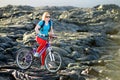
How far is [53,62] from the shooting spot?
80.9 ft

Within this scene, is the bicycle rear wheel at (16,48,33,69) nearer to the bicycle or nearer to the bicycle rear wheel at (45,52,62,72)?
the bicycle

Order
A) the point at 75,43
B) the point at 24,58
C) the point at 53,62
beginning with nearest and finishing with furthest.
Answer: the point at 53,62 → the point at 24,58 → the point at 75,43

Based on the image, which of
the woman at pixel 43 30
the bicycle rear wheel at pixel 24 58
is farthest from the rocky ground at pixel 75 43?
the woman at pixel 43 30

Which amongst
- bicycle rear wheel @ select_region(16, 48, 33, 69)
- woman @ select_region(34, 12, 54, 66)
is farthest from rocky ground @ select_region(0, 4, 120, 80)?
woman @ select_region(34, 12, 54, 66)

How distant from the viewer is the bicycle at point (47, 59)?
81.1 ft

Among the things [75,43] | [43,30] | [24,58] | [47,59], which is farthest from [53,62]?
[75,43]

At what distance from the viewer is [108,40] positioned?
167ft

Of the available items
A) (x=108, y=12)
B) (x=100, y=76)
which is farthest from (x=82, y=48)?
(x=108, y=12)

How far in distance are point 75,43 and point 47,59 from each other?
18410 millimetres

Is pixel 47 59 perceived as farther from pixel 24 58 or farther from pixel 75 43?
pixel 75 43

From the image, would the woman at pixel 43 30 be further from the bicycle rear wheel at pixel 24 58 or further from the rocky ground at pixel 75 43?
the rocky ground at pixel 75 43

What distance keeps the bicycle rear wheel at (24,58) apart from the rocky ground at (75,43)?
40cm

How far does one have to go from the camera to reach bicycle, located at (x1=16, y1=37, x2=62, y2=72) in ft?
81.1

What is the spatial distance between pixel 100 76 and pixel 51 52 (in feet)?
14.2
